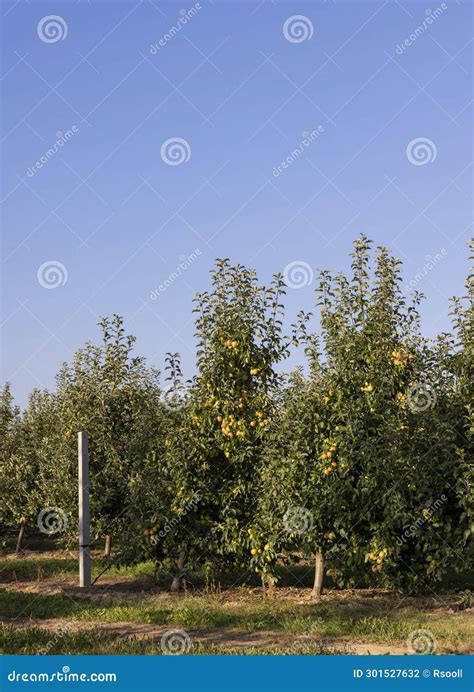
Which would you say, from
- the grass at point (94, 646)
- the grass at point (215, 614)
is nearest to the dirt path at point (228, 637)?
the grass at point (215, 614)

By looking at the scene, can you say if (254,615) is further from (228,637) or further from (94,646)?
(94,646)

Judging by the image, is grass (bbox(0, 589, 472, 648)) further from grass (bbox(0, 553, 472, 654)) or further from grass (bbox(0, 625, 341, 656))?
grass (bbox(0, 625, 341, 656))

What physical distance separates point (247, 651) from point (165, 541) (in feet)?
23.2

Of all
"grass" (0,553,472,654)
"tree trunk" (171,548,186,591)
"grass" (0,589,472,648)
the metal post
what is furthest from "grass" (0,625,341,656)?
"tree trunk" (171,548,186,591)

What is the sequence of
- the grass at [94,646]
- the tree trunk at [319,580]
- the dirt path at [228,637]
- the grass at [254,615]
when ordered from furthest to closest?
the tree trunk at [319,580]
the grass at [254,615]
the dirt path at [228,637]
the grass at [94,646]

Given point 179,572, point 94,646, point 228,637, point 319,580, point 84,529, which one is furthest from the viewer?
point 179,572

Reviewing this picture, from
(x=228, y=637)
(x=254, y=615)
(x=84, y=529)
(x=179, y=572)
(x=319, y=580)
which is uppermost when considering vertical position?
(x=84, y=529)

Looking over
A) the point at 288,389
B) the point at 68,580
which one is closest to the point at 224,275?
the point at 288,389

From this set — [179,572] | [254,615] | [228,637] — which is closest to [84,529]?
[179,572]

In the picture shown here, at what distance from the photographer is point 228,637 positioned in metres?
11.8

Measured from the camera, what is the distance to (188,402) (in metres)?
17.6

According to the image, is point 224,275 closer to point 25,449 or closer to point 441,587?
point 441,587

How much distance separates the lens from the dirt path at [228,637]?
10711mm

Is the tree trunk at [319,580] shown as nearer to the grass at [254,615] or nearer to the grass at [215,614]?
the grass at [215,614]
